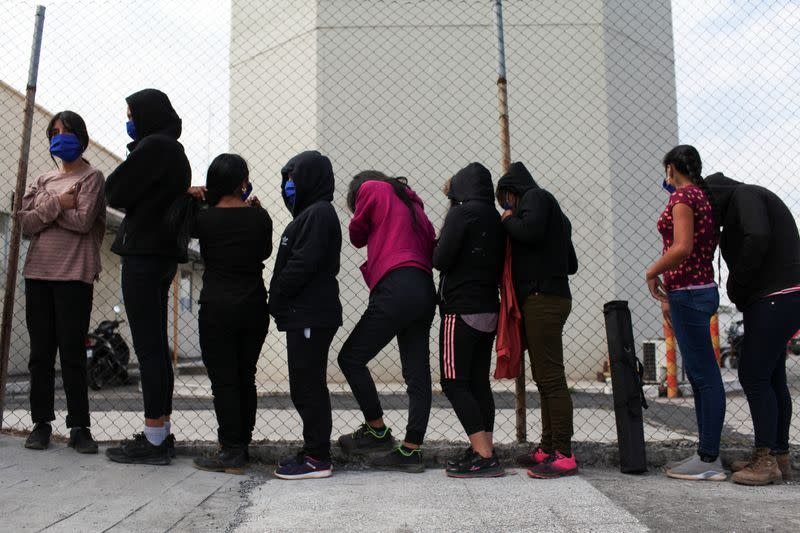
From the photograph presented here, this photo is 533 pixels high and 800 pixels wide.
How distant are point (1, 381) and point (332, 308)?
198 cm

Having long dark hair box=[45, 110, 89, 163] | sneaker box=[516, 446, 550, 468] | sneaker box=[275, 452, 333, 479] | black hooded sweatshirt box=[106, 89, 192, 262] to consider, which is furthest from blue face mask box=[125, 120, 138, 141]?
sneaker box=[516, 446, 550, 468]

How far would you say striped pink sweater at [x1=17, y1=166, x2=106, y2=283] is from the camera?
137 inches

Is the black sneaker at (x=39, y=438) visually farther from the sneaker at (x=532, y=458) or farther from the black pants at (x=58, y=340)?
the sneaker at (x=532, y=458)

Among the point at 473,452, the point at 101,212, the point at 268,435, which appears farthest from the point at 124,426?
the point at 473,452

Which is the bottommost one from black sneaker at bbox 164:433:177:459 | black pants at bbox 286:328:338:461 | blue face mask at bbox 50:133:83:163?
black sneaker at bbox 164:433:177:459

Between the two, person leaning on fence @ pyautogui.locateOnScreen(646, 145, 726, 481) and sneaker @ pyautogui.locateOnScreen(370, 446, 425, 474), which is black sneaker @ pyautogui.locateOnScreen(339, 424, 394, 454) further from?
person leaning on fence @ pyautogui.locateOnScreen(646, 145, 726, 481)

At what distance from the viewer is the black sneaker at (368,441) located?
3527 mm

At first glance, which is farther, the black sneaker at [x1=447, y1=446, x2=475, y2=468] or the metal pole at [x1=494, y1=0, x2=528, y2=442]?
the metal pole at [x1=494, y1=0, x2=528, y2=442]

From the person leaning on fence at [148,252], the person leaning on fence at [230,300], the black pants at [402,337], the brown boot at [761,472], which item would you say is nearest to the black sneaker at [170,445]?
the person leaning on fence at [148,252]

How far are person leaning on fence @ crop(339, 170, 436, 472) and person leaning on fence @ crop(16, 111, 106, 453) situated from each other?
4.34 feet

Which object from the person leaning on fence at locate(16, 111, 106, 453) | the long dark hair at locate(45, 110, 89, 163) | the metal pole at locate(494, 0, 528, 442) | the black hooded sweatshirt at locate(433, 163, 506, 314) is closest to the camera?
the black hooded sweatshirt at locate(433, 163, 506, 314)

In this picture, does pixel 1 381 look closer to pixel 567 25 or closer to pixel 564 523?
pixel 564 523

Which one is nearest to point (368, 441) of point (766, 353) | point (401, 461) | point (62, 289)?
point (401, 461)

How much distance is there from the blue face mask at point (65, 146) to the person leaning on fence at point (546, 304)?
87.9 inches
